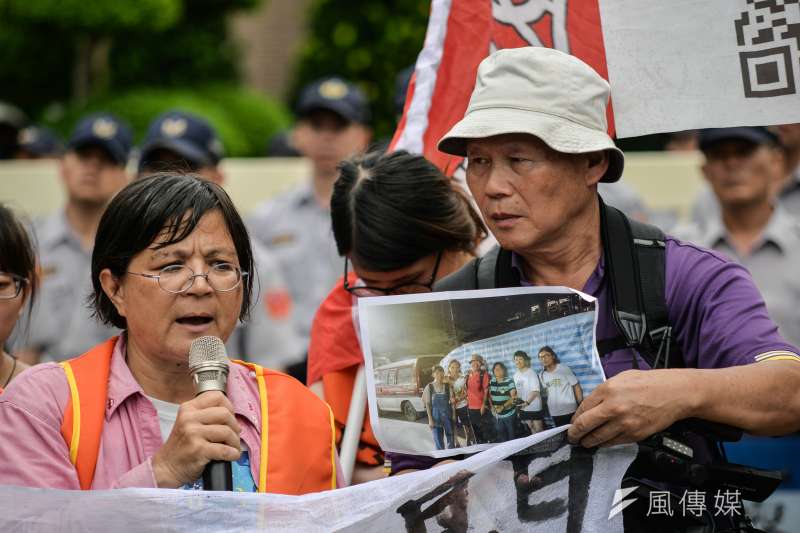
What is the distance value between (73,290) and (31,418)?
436cm

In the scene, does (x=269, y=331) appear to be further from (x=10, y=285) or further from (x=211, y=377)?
(x=211, y=377)

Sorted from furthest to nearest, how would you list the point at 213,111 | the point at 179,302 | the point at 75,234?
the point at 213,111 → the point at 75,234 → the point at 179,302

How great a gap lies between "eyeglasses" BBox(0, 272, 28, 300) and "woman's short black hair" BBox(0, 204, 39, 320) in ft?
0.05

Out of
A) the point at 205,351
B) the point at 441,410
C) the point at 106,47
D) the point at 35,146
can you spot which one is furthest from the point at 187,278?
the point at 106,47

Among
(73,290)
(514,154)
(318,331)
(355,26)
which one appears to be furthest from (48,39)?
(514,154)

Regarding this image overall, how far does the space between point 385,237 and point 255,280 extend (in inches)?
106

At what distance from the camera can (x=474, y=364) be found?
3033 millimetres

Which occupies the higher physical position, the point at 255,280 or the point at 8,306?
the point at 8,306

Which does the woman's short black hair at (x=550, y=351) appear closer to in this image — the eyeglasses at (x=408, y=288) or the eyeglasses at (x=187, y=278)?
the eyeglasses at (x=187, y=278)

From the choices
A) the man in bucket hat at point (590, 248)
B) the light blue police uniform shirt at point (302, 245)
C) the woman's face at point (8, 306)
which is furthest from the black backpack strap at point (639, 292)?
the light blue police uniform shirt at point (302, 245)

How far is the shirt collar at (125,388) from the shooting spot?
3.06m

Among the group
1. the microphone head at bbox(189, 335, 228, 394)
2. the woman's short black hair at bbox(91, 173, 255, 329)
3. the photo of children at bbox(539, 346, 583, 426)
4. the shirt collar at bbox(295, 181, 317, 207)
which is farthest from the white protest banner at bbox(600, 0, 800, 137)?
the shirt collar at bbox(295, 181, 317, 207)

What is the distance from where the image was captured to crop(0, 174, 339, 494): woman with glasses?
114 inches

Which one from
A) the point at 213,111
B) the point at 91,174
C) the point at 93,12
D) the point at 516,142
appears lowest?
the point at 516,142
